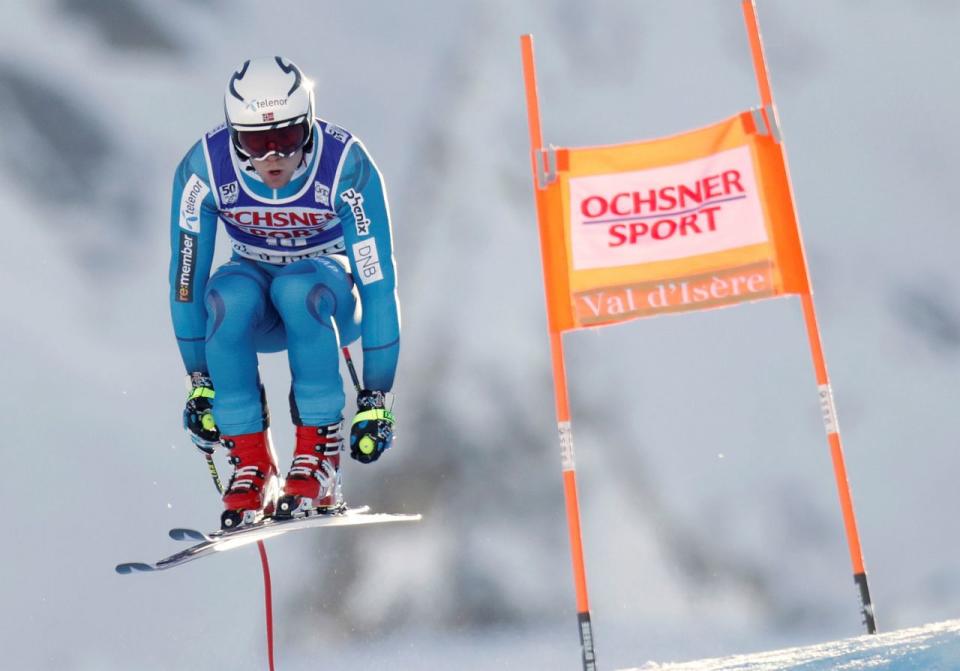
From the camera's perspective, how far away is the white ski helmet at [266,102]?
5488 millimetres

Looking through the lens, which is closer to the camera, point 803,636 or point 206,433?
point 206,433

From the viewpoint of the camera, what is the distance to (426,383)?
13.9m

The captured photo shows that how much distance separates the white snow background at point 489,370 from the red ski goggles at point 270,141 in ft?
19.9

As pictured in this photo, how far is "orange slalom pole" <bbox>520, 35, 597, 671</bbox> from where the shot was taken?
5.77m

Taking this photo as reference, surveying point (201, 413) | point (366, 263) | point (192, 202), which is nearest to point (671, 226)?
point (366, 263)

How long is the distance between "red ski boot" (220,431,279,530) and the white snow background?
4.97 meters

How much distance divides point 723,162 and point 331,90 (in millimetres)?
11468

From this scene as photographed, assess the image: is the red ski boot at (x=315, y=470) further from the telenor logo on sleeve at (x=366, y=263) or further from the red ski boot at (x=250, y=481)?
the telenor logo on sleeve at (x=366, y=263)

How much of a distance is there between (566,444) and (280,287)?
1750 millimetres

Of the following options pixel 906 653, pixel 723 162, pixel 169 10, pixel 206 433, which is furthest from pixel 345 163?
pixel 169 10

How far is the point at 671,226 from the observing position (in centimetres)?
650

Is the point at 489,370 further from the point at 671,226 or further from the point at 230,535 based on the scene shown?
the point at 230,535

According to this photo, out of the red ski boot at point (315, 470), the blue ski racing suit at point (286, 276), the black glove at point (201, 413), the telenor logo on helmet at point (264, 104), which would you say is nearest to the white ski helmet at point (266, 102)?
the telenor logo on helmet at point (264, 104)

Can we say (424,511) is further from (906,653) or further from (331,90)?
(906,653)
